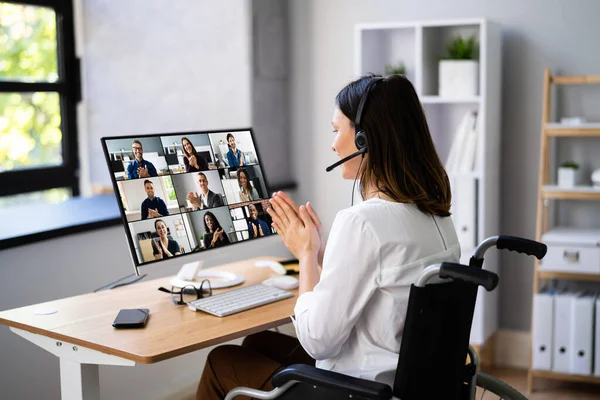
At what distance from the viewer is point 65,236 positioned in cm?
290

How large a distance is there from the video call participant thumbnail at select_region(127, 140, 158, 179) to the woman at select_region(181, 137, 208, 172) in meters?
0.11

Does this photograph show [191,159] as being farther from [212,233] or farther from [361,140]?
[361,140]

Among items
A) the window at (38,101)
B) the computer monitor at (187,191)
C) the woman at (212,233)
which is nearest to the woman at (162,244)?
the computer monitor at (187,191)

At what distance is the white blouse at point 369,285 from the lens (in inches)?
65.9

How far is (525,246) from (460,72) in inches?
69.9

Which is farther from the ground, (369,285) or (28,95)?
(28,95)

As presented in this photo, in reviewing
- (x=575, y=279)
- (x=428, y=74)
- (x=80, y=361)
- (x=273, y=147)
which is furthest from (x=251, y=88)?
(x=80, y=361)

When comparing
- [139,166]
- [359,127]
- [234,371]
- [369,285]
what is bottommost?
[234,371]

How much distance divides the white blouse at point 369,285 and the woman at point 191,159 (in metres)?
0.73

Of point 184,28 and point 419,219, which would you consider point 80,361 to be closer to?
point 419,219

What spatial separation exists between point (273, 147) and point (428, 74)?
86 cm

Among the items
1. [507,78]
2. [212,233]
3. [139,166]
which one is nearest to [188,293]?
[212,233]

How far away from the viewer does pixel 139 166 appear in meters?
2.24

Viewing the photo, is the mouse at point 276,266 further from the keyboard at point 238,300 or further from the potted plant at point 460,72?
the potted plant at point 460,72
